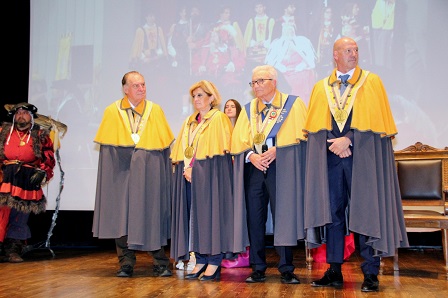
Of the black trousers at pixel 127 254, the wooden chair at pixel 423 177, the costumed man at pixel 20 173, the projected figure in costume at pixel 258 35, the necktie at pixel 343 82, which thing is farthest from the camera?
the projected figure in costume at pixel 258 35

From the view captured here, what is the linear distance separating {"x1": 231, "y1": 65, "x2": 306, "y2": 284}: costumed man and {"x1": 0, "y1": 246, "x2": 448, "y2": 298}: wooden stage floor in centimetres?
28

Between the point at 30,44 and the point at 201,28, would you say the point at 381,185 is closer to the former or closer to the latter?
the point at 201,28

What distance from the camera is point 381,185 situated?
3.80 metres

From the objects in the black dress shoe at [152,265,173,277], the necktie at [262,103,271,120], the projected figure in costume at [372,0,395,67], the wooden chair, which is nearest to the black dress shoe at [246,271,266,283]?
the black dress shoe at [152,265,173,277]

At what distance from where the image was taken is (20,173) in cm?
595

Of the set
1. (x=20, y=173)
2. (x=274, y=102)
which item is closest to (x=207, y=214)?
(x=274, y=102)

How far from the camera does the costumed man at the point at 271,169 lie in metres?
4.07

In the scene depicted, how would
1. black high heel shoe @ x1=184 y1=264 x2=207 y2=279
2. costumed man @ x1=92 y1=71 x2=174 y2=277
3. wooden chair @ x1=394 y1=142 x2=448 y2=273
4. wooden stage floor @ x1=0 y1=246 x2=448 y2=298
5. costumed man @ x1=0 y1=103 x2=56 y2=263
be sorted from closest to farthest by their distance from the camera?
wooden stage floor @ x1=0 y1=246 x2=448 y2=298 → black high heel shoe @ x1=184 y1=264 x2=207 y2=279 → costumed man @ x1=92 y1=71 x2=174 y2=277 → wooden chair @ x1=394 y1=142 x2=448 y2=273 → costumed man @ x1=0 y1=103 x2=56 y2=263

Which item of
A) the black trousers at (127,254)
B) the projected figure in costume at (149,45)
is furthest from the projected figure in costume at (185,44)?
the black trousers at (127,254)

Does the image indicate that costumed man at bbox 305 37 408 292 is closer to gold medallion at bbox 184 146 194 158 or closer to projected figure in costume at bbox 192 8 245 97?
gold medallion at bbox 184 146 194 158

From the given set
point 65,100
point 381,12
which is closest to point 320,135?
point 381,12

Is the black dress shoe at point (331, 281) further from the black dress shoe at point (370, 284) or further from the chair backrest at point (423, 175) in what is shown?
the chair backrest at point (423, 175)

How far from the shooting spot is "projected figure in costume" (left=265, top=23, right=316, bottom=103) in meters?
6.52

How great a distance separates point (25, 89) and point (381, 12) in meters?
4.66
